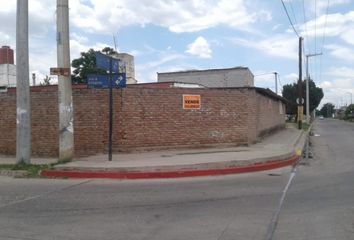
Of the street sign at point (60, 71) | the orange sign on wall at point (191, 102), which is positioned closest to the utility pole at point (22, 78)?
the street sign at point (60, 71)

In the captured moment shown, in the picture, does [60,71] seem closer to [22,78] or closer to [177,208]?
[22,78]

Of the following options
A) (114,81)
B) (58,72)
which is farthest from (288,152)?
(58,72)

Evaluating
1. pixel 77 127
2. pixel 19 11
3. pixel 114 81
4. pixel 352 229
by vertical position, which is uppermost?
pixel 19 11

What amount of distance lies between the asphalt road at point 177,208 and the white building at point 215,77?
37965 millimetres

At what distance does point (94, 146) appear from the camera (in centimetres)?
1800

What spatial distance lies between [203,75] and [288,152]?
114 feet

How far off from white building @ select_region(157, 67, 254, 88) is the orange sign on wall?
Answer: 31.5 m

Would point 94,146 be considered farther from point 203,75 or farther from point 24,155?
point 203,75

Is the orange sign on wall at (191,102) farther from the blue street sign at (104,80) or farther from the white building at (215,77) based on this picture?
the white building at (215,77)

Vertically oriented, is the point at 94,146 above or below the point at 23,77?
below

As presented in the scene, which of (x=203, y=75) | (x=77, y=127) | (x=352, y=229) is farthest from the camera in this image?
(x=203, y=75)

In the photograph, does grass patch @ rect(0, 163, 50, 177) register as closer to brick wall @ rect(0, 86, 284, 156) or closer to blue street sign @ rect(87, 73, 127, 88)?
blue street sign @ rect(87, 73, 127, 88)

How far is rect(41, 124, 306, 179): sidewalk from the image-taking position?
45.3 feet

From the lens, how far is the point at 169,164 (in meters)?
14.4
